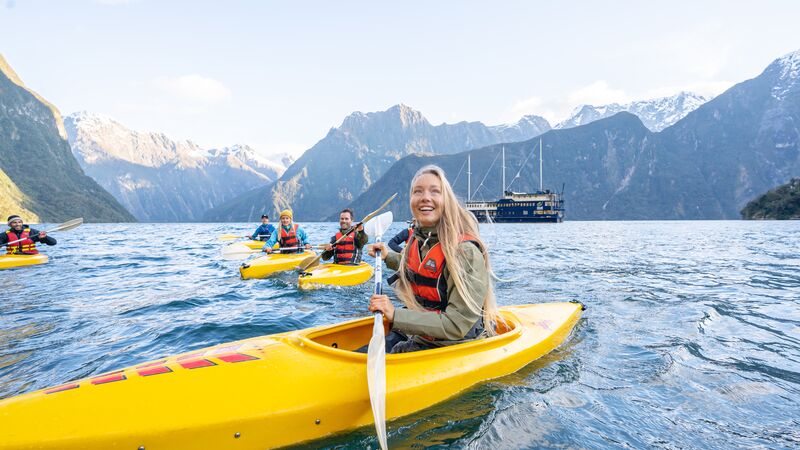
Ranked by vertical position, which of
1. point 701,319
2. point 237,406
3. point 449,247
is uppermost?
point 449,247

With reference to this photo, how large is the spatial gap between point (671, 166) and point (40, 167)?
247 m

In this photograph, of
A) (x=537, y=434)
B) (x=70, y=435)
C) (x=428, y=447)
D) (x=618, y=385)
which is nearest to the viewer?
(x=70, y=435)

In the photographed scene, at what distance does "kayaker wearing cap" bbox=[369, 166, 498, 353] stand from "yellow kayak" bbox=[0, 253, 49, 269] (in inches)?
606

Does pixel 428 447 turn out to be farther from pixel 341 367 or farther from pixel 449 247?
pixel 449 247

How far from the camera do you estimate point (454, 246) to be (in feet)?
12.0

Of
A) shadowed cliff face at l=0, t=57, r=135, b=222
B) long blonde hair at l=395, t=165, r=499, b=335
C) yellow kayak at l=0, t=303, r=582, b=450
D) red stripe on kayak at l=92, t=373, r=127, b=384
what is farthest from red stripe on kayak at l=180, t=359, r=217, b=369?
shadowed cliff face at l=0, t=57, r=135, b=222

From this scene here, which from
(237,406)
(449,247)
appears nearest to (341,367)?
(237,406)

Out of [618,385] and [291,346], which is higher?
[291,346]

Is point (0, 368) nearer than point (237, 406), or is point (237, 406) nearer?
point (237, 406)

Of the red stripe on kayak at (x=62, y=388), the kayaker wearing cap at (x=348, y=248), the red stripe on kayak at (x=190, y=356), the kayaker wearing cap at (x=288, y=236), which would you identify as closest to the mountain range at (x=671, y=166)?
the kayaker wearing cap at (x=288, y=236)

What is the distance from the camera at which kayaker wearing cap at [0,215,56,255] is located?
1313 cm

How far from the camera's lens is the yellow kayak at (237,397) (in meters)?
2.68

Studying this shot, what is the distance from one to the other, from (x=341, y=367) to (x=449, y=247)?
1407mm

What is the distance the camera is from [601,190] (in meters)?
185
